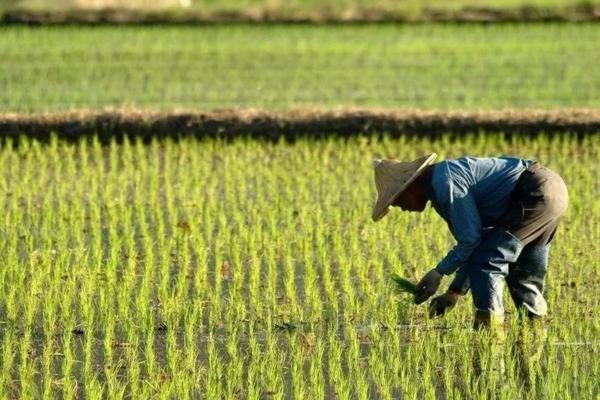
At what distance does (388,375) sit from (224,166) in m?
4.69

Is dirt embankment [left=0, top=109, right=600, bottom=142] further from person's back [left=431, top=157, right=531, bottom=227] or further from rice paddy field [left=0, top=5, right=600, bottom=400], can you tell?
person's back [left=431, top=157, right=531, bottom=227]

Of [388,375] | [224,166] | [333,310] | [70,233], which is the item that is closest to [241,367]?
[388,375]

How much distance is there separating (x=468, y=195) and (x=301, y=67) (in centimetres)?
877

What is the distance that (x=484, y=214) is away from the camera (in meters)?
6.36

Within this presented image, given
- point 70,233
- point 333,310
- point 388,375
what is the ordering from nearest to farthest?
point 388,375, point 333,310, point 70,233

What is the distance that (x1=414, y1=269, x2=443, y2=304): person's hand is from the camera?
6223 millimetres

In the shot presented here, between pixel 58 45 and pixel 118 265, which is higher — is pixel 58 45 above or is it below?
above

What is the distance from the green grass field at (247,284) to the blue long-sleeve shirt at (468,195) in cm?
37

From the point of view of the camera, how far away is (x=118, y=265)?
7832mm

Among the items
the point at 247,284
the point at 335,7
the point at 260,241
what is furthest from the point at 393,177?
the point at 335,7

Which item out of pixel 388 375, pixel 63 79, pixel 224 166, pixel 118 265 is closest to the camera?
pixel 388 375

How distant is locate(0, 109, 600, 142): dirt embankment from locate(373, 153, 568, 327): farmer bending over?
4978mm

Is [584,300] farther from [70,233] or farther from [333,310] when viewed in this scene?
[70,233]

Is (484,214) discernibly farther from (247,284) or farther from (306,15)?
(306,15)
